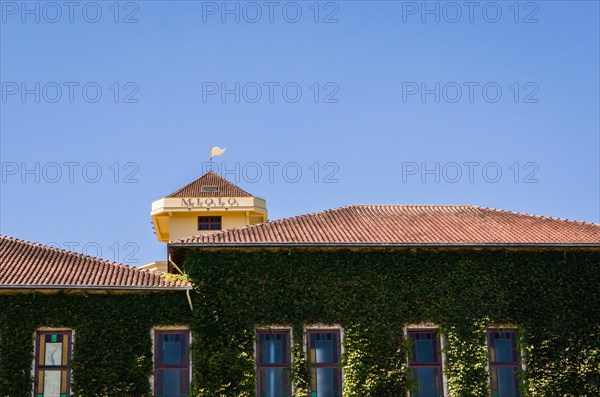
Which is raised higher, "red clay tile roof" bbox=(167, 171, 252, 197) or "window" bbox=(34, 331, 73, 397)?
"red clay tile roof" bbox=(167, 171, 252, 197)

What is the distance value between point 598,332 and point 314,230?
8.59m

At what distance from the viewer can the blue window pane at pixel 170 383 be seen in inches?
1097

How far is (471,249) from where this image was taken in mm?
29406

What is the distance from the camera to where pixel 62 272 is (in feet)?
93.4

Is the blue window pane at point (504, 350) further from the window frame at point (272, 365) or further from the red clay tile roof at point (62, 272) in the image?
the red clay tile roof at point (62, 272)

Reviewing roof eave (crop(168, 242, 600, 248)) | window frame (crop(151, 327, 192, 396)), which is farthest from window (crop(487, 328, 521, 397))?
window frame (crop(151, 327, 192, 396))

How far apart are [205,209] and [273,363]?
20.4 meters

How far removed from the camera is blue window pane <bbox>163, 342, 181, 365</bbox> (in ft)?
92.5

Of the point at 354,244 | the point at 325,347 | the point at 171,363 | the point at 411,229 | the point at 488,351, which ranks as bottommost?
the point at 171,363

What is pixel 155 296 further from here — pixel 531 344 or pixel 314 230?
pixel 531 344

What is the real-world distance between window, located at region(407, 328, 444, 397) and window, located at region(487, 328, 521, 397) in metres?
1.48

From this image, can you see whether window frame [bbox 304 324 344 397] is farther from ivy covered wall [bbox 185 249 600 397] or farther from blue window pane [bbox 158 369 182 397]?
blue window pane [bbox 158 369 182 397]

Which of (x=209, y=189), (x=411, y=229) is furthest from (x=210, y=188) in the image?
(x=411, y=229)

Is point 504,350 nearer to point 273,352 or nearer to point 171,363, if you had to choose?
point 273,352
